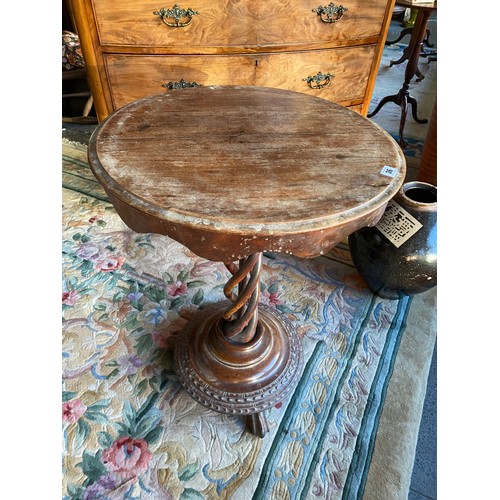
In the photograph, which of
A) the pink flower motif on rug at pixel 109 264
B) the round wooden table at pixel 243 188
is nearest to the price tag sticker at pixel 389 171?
the round wooden table at pixel 243 188

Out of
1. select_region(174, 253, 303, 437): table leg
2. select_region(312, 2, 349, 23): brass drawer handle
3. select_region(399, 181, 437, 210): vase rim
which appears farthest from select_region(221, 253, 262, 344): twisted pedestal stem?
select_region(312, 2, 349, 23): brass drawer handle

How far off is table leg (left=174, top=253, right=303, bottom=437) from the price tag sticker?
1.34 feet

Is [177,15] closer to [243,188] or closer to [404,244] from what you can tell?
[243,188]

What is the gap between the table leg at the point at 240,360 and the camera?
3.69 feet

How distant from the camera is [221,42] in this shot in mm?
1621

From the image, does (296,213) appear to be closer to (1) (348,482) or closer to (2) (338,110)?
(2) (338,110)

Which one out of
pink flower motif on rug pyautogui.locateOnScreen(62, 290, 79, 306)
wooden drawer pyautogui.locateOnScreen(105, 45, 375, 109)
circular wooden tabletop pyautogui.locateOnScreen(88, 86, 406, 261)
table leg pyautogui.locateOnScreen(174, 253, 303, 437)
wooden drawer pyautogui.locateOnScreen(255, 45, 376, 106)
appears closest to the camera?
circular wooden tabletop pyautogui.locateOnScreen(88, 86, 406, 261)

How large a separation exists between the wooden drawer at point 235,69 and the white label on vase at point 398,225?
784 mm

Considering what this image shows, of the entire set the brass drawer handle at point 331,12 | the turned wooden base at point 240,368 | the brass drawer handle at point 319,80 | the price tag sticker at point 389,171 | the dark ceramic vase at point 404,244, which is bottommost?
the turned wooden base at point 240,368

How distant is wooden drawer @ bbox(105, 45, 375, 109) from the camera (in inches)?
64.0

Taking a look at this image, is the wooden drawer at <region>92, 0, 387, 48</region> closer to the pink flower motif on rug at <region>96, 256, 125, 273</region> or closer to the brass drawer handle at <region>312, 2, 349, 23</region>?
the brass drawer handle at <region>312, 2, 349, 23</region>

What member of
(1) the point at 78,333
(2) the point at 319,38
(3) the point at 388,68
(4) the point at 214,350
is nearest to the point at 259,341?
(4) the point at 214,350

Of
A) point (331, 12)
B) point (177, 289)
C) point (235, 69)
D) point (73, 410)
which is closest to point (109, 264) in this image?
point (177, 289)

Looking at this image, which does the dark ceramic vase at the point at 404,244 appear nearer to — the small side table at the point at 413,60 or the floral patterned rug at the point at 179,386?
the floral patterned rug at the point at 179,386
